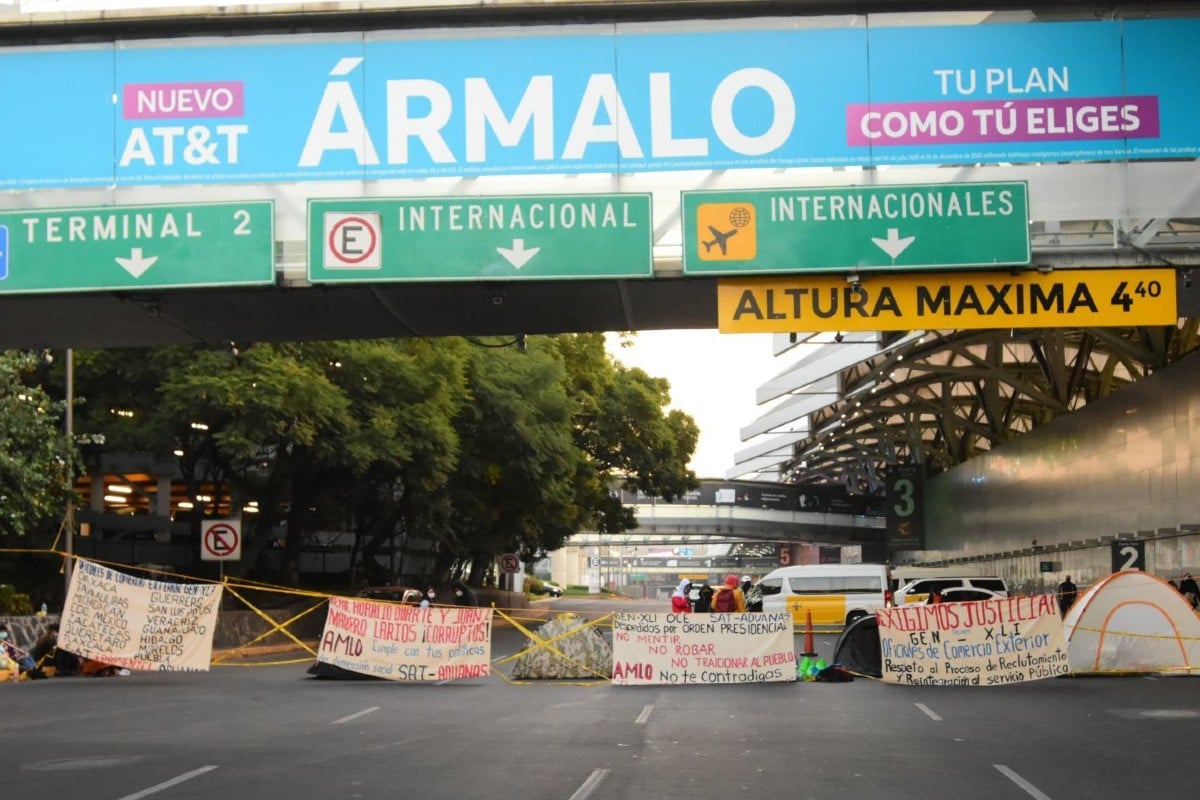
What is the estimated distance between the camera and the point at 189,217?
1300cm

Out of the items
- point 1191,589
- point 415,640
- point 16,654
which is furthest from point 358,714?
point 1191,589

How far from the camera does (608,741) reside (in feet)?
45.6

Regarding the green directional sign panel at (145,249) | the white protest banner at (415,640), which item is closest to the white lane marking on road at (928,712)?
the white protest banner at (415,640)

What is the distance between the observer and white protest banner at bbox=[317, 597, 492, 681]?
21906mm

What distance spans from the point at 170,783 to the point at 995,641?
12.9 meters

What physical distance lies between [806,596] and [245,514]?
21.8 m

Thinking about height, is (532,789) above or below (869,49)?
below

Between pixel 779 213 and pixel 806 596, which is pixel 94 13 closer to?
pixel 779 213

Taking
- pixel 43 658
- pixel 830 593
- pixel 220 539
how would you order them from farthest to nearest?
pixel 830 593 → pixel 220 539 → pixel 43 658

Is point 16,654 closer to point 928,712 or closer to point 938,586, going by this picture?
point 928,712

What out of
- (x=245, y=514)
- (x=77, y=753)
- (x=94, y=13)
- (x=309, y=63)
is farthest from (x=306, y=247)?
(x=245, y=514)

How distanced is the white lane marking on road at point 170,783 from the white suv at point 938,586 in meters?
30.1

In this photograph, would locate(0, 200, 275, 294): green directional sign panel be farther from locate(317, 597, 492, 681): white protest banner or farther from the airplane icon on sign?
locate(317, 597, 492, 681): white protest banner

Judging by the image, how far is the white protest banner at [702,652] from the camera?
70.0 ft
